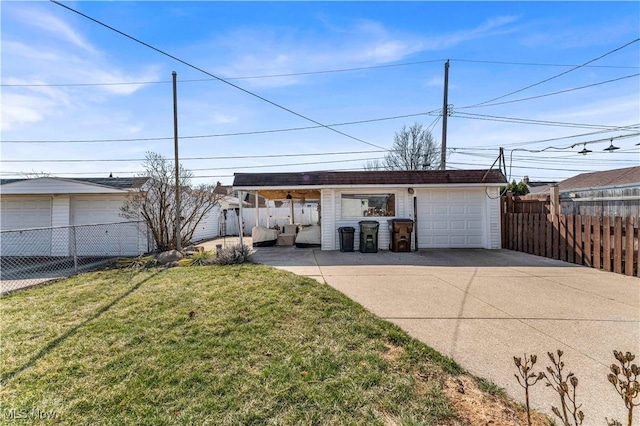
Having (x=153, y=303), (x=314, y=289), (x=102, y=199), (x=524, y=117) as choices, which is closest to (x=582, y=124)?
(x=524, y=117)

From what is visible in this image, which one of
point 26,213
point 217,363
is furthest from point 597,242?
point 26,213

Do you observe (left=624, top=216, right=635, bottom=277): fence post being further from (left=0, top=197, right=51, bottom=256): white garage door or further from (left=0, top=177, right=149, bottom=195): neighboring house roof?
(left=0, top=197, right=51, bottom=256): white garage door

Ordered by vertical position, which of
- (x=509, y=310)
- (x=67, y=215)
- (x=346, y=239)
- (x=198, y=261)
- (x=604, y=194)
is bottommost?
(x=509, y=310)

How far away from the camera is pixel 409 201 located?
10.8 m

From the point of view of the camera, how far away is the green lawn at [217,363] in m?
2.20

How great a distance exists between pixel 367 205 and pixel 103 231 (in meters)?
10.2

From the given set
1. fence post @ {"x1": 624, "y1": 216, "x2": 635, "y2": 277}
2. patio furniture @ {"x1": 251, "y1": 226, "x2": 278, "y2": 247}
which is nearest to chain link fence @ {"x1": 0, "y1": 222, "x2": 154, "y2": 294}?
patio furniture @ {"x1": 251, "y1": 226, "x2": 278, "y2": 247}

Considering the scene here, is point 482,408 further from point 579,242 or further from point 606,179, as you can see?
point 606,179

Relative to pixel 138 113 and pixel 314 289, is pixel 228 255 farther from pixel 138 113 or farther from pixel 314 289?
pixel 138 113

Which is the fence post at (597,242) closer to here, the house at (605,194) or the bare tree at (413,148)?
the house at (605,194)

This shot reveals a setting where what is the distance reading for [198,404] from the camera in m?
2.26

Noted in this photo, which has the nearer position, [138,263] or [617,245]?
[617,245]

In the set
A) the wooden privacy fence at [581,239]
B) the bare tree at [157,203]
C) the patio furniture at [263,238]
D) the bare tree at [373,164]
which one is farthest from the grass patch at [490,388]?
the bare tree at [373,164]

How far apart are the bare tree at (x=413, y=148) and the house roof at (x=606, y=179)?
9697 mm
